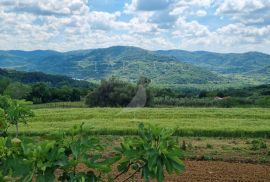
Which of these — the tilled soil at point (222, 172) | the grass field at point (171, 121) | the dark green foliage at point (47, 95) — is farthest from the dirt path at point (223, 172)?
the dark green foliage at point (47, 95)

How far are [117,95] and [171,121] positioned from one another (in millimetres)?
31060

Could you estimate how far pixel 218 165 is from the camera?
15.7m

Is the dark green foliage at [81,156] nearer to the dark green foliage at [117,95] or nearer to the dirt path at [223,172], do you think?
the dirt path at [223,172]

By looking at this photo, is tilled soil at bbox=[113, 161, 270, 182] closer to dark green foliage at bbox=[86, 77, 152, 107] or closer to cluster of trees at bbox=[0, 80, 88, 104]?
dark green foliage at bbox=[86, 77, 152, 107]

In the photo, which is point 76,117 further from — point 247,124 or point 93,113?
point 247,124

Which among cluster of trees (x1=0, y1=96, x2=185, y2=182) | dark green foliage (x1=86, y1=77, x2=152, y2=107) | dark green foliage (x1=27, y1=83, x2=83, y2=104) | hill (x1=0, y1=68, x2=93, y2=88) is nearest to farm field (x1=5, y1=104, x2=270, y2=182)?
cluster of trees (x1=0, y1=96, x2=185, y2=182)

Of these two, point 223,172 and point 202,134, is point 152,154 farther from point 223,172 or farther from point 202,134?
point 202,134

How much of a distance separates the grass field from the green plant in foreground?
47.8 feet

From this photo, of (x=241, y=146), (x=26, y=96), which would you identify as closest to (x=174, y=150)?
(x=241, y=146)

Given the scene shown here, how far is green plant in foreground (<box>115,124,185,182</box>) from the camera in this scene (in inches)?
133

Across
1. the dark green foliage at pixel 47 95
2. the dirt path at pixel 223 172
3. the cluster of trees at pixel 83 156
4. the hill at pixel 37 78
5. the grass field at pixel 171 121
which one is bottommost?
the hill at pixel 37 78

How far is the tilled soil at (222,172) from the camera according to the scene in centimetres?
1328

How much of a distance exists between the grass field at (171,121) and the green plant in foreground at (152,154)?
14.6 meters

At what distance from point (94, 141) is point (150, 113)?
30.8 m
